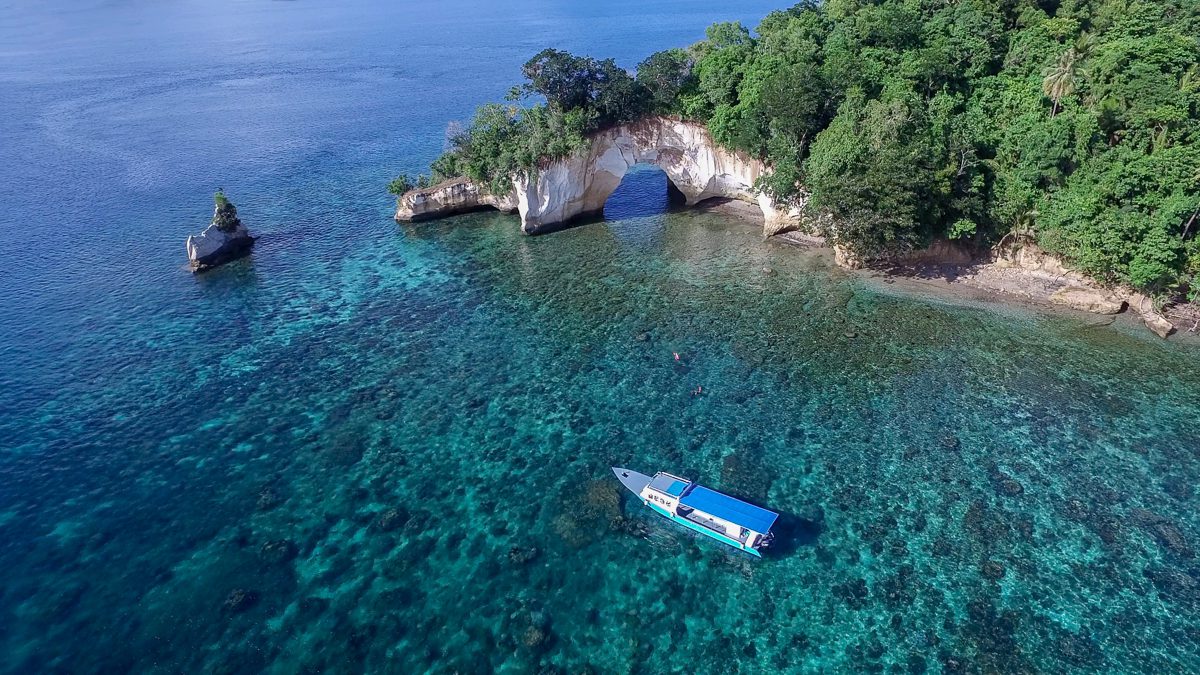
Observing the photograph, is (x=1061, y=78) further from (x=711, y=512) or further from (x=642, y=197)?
(x=711, y=512)

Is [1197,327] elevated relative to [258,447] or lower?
elevated

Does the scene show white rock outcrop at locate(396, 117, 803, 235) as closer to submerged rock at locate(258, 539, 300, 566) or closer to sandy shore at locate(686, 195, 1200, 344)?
sandy shore at locate(686, 195, 1200, 344)

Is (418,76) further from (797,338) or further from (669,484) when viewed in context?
(669,484)

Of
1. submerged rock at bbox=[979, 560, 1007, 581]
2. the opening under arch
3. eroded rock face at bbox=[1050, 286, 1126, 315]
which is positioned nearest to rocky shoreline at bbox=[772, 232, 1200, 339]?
eroded rock face at bbox=[1050, 286, 1126, 315]

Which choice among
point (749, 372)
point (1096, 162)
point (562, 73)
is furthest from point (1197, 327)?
point (562, 73)

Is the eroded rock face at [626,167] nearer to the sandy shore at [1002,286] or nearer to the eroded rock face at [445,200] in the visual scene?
the eroded rock face at [445,200]
